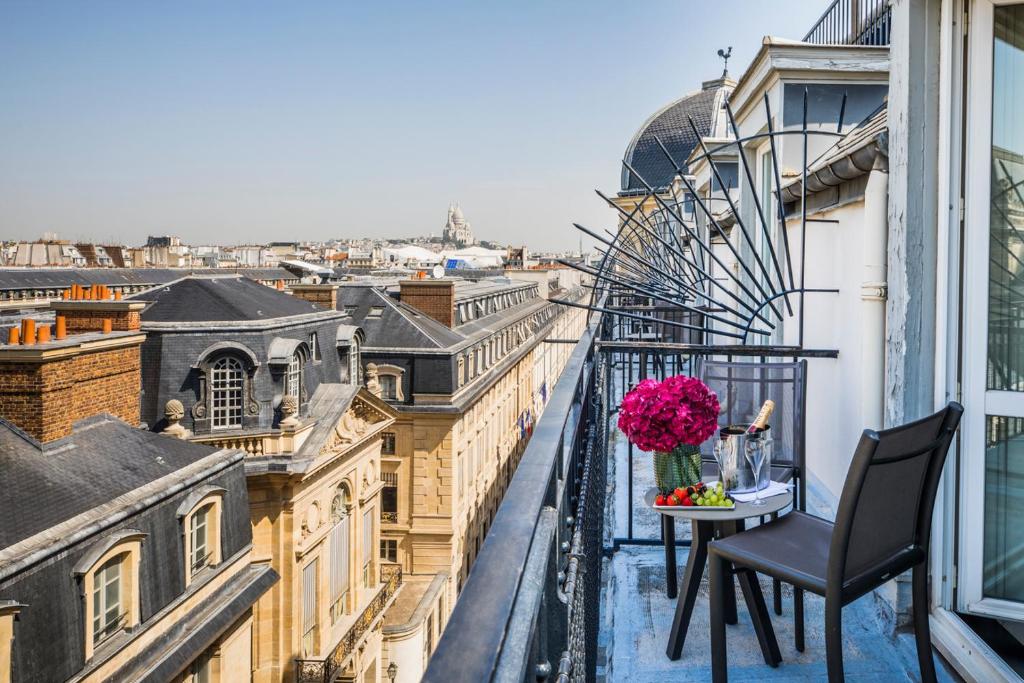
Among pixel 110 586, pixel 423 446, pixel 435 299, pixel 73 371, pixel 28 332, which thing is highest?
pixel 435 299

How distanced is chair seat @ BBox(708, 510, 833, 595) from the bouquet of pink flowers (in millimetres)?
404

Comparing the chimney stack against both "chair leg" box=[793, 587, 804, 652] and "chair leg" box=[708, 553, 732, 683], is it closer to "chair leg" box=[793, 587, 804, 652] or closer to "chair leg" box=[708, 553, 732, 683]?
"chair leg" box=[793, 587, 804, 652]

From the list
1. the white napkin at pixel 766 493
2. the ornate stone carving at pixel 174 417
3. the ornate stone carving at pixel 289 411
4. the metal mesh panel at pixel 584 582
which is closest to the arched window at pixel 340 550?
the ornate stone carving at pixel 289 411

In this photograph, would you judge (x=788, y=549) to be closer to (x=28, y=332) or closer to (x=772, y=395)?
(x=772, y=395)

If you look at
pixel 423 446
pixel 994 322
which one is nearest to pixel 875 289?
pixel 994 322

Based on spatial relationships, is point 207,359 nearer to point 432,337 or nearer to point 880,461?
point 432,337

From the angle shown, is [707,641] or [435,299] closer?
[707,641]

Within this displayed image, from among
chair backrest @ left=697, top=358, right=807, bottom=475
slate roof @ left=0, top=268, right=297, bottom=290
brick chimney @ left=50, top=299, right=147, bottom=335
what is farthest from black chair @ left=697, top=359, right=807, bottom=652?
slate roof @ left=0, top=268, right=297, bottom=290

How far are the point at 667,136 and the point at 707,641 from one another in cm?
2145

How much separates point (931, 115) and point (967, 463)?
4.27 ft

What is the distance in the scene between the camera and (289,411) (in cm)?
1485

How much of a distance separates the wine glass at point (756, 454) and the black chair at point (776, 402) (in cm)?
49

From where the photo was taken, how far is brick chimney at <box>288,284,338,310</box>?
20906 mm

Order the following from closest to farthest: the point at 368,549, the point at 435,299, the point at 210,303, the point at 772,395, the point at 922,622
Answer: the point at 922,622
the point at 772,395
the point at 210,303
the point at 368,549
the point at 435,299
